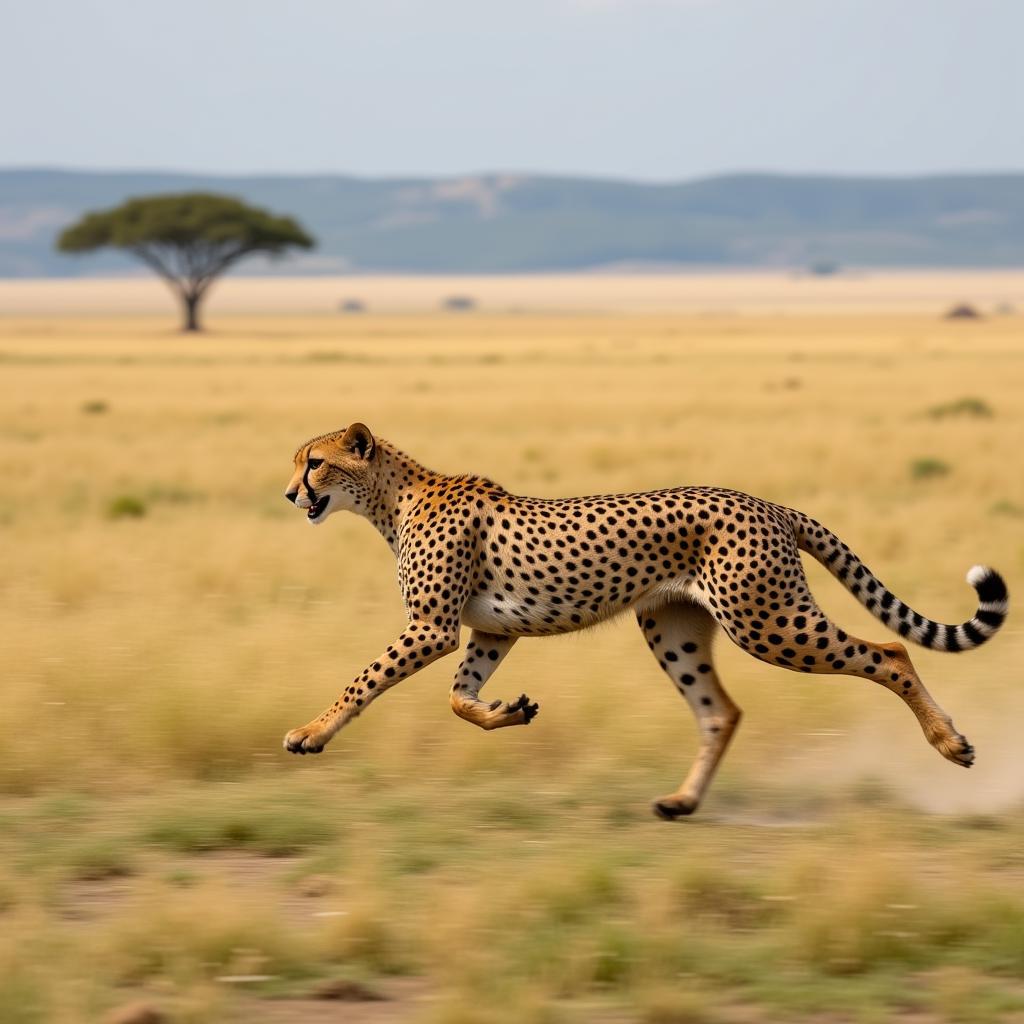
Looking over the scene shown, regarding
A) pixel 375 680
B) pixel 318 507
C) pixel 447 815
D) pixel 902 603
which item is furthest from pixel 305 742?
pixel 902 603

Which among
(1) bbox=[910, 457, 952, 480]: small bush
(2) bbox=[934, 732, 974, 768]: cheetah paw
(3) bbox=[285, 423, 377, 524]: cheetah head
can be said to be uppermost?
(3) bbox=[285, 423, 377, 524]: cheetah head

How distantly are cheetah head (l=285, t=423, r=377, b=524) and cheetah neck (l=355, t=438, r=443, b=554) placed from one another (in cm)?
4

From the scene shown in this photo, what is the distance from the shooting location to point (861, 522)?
14500 mm

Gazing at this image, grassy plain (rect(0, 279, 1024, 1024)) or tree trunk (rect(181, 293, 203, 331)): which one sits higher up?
grassy plain (rect(0, 279, 1024, 1024))

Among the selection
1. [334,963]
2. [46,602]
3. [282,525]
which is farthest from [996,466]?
[334,963]

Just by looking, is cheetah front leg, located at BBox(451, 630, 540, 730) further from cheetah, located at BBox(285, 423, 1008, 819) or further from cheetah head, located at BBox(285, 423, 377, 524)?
cheetah head, located at BBox(285, 423, 377, 524)

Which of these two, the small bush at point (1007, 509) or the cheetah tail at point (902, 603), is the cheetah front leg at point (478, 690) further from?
the small bush at point (1007, 509)

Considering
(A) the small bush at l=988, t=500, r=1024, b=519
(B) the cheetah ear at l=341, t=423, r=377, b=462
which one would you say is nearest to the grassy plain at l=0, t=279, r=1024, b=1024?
(A) the small bush at l=988, t=500, r=1024, b=519

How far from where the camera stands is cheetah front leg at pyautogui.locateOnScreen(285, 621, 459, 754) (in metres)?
5.90

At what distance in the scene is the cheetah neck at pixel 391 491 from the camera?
6406 millimetres

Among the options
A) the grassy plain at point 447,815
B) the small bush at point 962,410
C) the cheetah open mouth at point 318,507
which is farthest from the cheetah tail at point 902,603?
the small bush at point 962,410

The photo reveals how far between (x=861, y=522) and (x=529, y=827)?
9.10m

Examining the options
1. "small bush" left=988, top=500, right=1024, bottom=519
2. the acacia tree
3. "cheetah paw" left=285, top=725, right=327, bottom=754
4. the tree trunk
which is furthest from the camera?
the tree trunk

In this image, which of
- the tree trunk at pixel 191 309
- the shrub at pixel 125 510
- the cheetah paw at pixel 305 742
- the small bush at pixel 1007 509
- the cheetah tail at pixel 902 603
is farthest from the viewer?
the tree trunk at pixel 191 309
